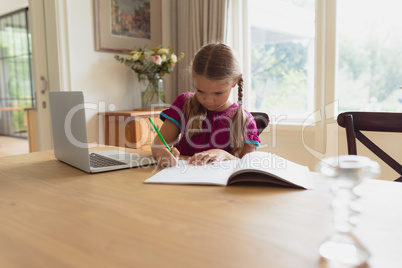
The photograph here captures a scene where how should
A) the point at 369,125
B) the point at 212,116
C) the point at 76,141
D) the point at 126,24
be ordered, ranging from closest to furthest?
the point at 76,141 < the point at 369,125 < the point at 212,116 < the point at 126,24

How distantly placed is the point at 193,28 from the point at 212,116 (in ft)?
5.57

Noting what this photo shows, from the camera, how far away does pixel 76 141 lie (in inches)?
42.5

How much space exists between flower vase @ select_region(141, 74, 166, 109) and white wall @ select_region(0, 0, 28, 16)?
4.15 meters

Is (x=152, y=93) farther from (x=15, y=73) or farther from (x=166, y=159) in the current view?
(x=15, y=73)

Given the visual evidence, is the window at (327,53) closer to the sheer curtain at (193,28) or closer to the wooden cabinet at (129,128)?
the sheer curtain at (193,28)

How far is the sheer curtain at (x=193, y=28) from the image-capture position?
9.73 feet

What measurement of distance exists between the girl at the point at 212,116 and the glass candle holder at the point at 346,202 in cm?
75

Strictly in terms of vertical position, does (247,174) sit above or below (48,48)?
below

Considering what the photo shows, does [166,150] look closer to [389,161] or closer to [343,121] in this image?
[343,121]

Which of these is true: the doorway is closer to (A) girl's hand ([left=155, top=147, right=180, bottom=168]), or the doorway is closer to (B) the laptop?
(B) the laptop

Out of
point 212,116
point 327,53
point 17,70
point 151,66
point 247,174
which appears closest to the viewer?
point 247,174

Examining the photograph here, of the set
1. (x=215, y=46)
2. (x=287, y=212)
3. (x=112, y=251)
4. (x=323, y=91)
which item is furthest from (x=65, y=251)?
(x=323, y=91)

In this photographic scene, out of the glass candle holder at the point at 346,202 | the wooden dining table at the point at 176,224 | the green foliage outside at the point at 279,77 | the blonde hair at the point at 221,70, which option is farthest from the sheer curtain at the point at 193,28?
the glass candle holder at the point at 346,202

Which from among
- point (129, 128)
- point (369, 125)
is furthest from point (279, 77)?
point (369, 125)
